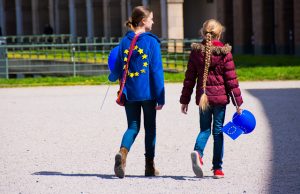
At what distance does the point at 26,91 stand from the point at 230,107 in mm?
8249

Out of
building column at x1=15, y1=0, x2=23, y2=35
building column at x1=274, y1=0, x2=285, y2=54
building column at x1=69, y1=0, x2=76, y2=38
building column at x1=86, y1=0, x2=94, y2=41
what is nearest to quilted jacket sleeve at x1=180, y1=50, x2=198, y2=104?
building column at x1=274, y1=0, x2=285, y2=54

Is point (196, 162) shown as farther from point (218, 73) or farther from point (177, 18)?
point (177, 18)

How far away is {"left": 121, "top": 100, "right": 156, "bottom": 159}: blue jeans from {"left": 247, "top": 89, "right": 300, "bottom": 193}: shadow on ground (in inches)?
48.5

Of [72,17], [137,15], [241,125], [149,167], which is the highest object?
[137,15]

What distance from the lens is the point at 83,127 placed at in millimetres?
14898

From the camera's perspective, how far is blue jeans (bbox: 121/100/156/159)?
948cm

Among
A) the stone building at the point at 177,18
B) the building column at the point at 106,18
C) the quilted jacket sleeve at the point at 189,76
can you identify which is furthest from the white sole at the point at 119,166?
the building column at the point at 106,18

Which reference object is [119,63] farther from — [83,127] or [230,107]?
[230,107]

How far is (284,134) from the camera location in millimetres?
13070

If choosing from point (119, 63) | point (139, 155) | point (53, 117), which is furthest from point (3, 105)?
point (119, 63)

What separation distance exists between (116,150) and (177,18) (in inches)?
1173

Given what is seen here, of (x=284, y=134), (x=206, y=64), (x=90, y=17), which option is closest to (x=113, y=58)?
(x=206, y=64)

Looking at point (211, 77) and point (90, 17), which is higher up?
point (211, 77)

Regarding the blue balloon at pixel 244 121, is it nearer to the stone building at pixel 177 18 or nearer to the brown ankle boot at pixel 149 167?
the brown ankle boot at pixel 149 167
